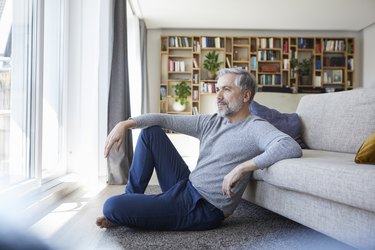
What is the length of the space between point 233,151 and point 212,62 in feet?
19.7

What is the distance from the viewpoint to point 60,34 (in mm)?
3379

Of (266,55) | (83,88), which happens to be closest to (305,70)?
(266,55)

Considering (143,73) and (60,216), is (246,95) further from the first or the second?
(143,73)

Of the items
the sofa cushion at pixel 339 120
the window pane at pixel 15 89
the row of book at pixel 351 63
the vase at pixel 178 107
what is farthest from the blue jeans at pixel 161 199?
the row of book at pixel 351 63

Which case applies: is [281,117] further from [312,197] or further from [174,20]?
[174,20]

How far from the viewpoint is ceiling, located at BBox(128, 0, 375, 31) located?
6.14m

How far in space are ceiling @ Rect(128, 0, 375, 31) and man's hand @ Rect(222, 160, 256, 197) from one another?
4.82 meters

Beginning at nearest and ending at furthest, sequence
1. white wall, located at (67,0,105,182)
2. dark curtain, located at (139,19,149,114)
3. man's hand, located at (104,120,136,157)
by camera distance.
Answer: man's hand, located at (104,120,136,157), white wall, located at (67,0,105,182), dark curtain, located at (139,19,149,114)

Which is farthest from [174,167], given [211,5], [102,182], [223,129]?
[211,5]

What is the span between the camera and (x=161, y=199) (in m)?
1.83

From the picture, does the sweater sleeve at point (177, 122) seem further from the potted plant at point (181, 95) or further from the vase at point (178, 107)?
the vase at point (178, 107)

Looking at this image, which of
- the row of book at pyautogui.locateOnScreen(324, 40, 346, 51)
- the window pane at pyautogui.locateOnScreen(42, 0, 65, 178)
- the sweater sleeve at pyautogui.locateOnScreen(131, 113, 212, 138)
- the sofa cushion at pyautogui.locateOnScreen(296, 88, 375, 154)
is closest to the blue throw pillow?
the sofa cushion at pyautogui.locateOnScreen(296, 88, 375, 154)

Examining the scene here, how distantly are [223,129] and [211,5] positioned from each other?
4.78 metres

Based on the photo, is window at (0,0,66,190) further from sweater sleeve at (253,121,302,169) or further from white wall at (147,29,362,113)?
white wall at (147,29,362,113)
